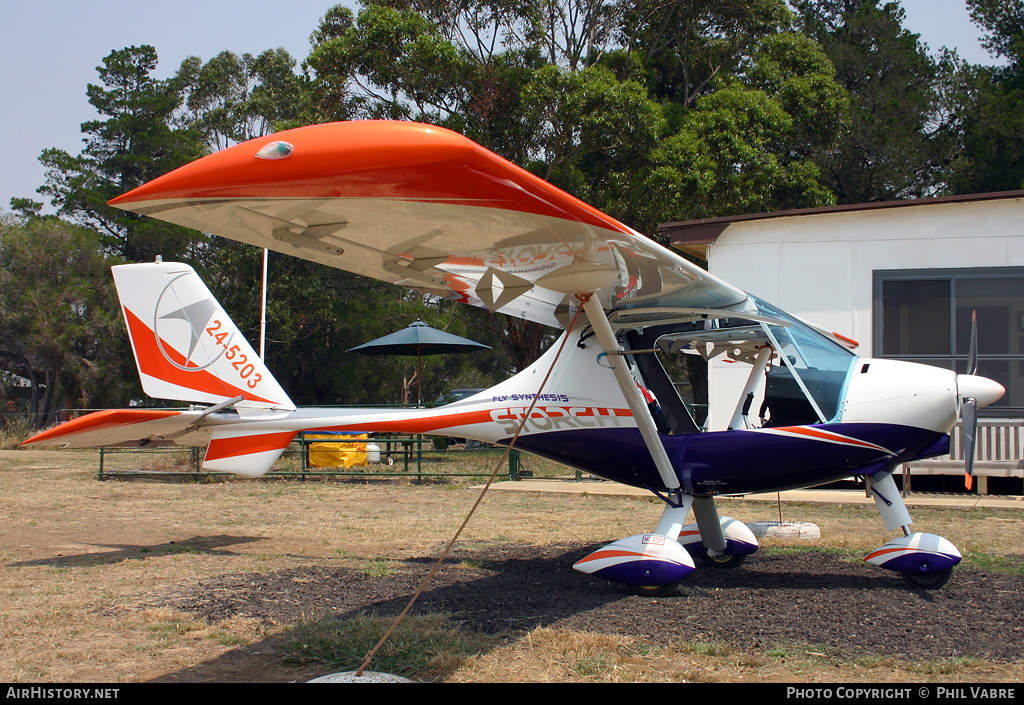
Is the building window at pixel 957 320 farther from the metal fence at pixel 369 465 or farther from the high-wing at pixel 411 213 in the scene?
the high-wing at pixel 411 213

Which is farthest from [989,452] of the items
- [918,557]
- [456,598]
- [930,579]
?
[456,598]

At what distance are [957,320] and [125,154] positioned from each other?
41637 millimetres

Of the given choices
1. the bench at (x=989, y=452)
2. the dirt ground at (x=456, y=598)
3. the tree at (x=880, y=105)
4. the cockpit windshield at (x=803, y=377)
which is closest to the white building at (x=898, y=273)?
the bench at (x=989, y=452)

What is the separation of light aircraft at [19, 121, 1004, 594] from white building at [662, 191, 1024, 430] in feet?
19.5

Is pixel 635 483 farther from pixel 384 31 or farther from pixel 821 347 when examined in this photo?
pixel 384 31

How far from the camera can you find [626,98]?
2080 centimetres

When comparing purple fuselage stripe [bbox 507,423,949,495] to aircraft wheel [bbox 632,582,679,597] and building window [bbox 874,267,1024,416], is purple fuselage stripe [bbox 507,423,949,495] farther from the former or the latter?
building window [bbox 874,267,1024,416]

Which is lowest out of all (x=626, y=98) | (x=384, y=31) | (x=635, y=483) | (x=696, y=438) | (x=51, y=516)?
(x=51, y=516)

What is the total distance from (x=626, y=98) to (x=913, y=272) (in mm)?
10229

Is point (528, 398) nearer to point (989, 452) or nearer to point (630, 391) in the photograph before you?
point (630, 391)

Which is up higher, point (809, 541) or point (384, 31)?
point (384, 31)

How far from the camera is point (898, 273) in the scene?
1283cm

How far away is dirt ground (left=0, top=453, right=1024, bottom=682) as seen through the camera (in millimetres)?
4242

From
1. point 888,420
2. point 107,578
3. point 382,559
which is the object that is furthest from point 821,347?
point 107,578
